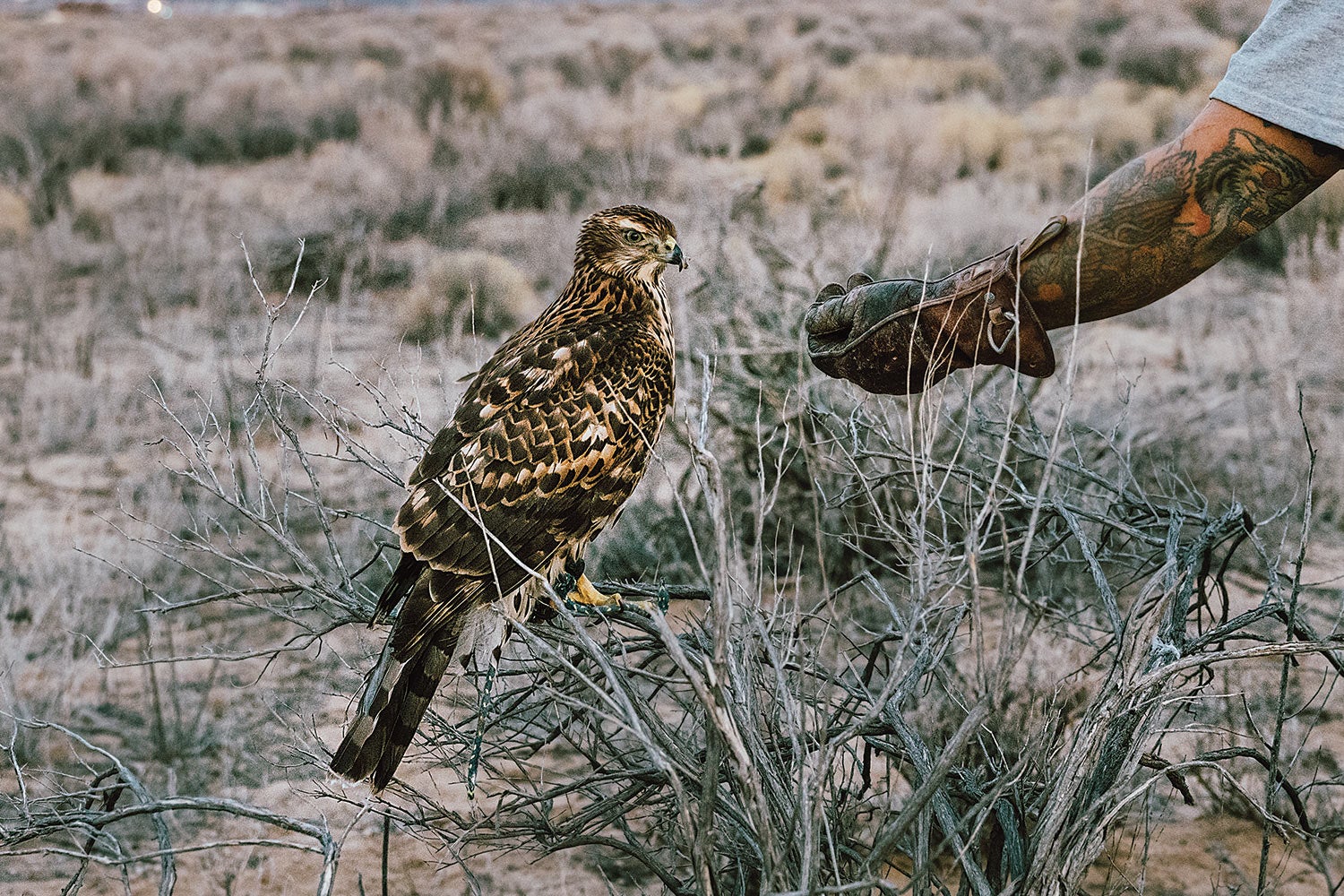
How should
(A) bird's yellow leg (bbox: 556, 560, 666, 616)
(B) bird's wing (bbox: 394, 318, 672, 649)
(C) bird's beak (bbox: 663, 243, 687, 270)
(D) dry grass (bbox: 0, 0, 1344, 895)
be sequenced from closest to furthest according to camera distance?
1. (D) dry grass (bbox: 0, 0, 1344, 895)
2. (B) bird's wing (bbox: 394, 318, 672, 649)
3. (A) bird's yellow leg (bbox: 556, 560, 666, 616)
4. (C) bird's beak (bbox: 663, 243, 687, 270)

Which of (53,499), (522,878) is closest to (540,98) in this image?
(53,499)

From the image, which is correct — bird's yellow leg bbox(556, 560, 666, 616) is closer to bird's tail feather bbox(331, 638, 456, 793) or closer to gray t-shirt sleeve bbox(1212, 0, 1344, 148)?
bird's tail feather bbox(331, 638, 456, 793)

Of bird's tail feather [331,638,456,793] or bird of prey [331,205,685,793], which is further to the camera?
bird of prey [331,205,685,793]

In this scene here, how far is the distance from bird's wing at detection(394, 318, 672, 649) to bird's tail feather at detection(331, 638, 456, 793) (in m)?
0.10

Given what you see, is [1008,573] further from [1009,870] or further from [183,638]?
[183,638]

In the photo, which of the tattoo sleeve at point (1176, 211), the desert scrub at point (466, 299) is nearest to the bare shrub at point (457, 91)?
the desert scrub at point (466, 299)

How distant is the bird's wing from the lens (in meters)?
3.09

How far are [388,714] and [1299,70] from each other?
2.41 m

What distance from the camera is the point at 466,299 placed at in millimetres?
9633

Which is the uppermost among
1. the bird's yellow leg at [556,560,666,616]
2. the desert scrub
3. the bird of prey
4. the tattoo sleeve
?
the tattoo sleeve

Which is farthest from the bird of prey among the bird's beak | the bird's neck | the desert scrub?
the desert scrub

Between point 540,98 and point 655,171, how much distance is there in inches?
190

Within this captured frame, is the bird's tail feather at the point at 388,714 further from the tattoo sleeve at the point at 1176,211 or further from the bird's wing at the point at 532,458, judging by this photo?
the tattoo sleeve at the point at 1176,211

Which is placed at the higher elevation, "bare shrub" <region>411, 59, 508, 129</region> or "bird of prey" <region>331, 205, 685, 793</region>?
"bird of prey" <region>331, 205, 685, 793</region>
